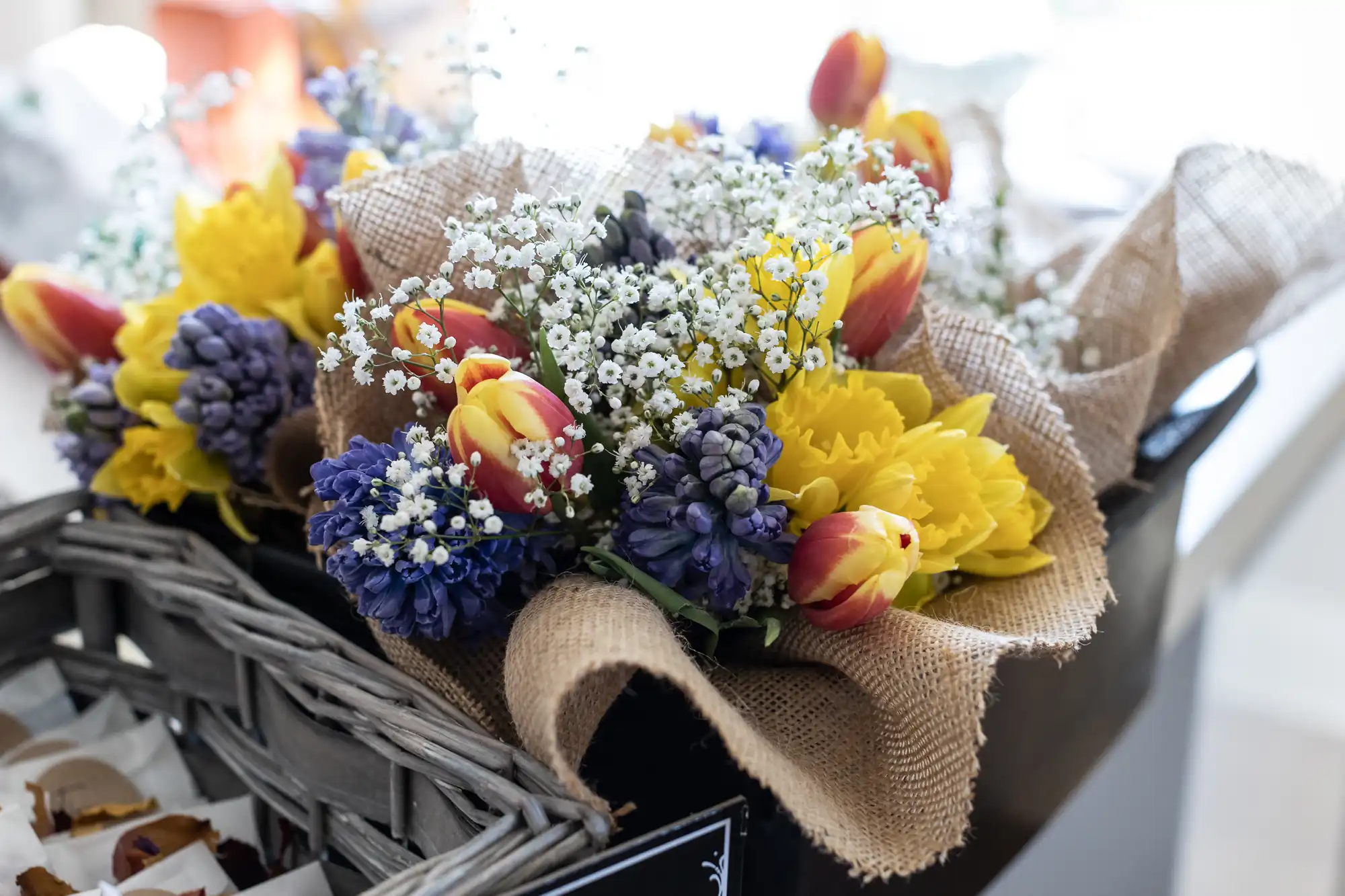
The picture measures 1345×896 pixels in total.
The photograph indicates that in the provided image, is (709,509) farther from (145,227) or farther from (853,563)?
(145,227)

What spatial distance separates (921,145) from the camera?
584mm

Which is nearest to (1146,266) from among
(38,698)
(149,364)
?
(149,364)

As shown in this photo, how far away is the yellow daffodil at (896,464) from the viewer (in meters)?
0.43

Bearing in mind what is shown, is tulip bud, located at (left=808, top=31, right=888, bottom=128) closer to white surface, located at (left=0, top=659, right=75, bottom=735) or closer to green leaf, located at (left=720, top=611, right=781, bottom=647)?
green leaf, located at (left=720, top=611, right=781, bottom=647)

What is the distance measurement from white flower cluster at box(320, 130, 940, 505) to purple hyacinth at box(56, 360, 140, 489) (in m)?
0.20

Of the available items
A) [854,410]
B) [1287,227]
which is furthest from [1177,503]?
[854,410]

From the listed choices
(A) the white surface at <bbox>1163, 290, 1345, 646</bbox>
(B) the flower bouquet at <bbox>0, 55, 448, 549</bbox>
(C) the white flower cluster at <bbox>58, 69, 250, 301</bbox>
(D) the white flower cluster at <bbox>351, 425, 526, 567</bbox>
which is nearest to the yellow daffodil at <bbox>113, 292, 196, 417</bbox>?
(B) the flower bouquet at <bbox>0, 55, 448, 549</bbox>

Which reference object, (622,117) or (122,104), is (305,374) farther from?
(122,104)

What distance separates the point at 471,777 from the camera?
39 cm

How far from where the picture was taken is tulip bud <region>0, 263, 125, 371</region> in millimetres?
620

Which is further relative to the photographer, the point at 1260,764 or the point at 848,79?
the point at 1260,764

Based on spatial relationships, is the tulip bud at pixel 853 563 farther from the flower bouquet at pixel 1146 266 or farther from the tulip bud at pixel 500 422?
the flower bouquet at pixel 1146 266

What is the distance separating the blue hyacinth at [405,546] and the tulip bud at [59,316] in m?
0.31

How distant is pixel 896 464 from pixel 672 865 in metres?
0.17
